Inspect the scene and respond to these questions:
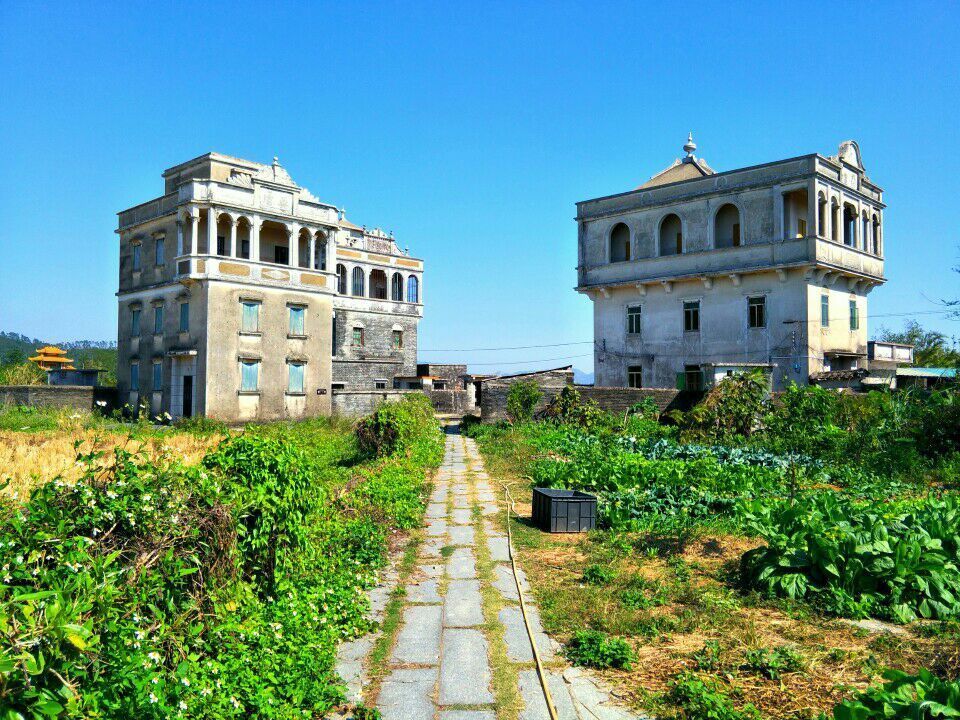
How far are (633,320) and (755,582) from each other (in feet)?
85.7

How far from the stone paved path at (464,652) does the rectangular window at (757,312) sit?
73.9 ft

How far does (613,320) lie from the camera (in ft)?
108

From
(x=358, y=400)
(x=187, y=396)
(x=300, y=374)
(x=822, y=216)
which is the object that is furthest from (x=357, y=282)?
(x=822, y=216)

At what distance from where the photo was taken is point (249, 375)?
2848 cm

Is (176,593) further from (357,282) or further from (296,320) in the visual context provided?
(357,282)

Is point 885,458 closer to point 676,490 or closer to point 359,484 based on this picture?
point 676,490

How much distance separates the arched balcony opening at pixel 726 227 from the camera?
96.0 feet

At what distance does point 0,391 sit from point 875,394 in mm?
30197

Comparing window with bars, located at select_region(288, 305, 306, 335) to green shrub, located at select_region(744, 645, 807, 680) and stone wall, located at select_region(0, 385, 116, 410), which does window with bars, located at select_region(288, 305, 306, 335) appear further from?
green shrub, located at select_region(744, 645, 807, 680)

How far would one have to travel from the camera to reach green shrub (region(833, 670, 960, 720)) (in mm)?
3408

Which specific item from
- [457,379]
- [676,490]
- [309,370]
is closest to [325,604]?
[676,490]

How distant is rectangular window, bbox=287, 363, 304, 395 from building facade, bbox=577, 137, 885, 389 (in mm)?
13725

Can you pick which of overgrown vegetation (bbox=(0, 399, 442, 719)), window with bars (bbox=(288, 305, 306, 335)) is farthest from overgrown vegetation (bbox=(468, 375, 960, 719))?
window with bars (bbox=(288, 305, 306, 335))

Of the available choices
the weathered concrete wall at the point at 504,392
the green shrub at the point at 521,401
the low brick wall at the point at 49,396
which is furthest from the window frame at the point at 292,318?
the green shrub at the point at 521,401
